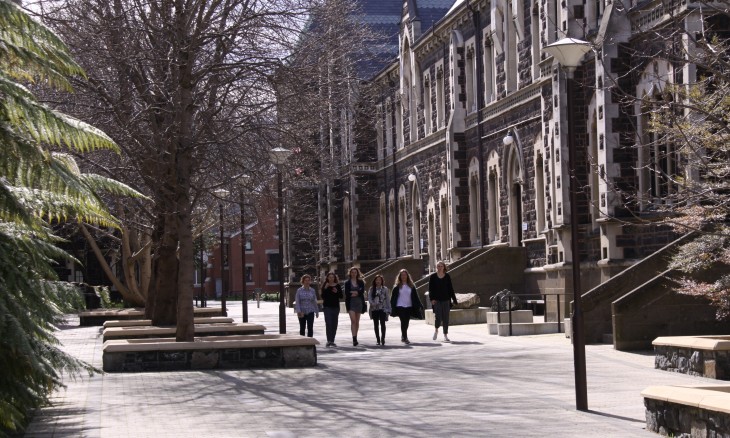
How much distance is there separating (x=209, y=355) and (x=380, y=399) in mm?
5668

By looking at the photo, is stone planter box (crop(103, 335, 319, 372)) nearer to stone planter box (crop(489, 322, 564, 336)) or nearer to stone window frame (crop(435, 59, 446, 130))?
stone planter box (crop(489, 322, 564, 336))

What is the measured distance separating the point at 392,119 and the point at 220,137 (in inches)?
1327

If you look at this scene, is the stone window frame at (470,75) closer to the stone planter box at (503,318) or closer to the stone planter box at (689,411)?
the stone planter box at (503,318)

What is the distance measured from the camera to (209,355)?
20000 mm

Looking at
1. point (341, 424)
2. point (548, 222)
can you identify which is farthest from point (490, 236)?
point (341, 424)

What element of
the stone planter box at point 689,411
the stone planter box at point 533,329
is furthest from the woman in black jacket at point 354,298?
the stone planter box at point 689,411

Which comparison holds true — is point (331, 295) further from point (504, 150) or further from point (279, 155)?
point (504, 150)

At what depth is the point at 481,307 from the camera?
117 ft

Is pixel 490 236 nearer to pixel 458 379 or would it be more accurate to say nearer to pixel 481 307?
pixel 481 307

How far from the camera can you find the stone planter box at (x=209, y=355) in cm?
1973

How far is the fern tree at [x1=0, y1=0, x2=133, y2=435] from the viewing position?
9008 mm

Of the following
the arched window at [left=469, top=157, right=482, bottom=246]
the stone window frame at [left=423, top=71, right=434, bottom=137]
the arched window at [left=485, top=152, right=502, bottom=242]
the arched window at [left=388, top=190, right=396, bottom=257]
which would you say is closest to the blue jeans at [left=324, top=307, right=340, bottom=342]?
the arched window at [left=485, top=152, right=502, bottom=242]

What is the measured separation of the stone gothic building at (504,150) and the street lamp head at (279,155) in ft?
10.2

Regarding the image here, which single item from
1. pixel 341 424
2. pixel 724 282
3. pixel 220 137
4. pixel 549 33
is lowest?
pixel 341 424
